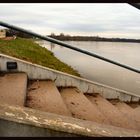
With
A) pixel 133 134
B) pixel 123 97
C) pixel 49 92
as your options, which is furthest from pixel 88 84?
pixel 133 134

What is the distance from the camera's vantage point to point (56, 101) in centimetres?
300

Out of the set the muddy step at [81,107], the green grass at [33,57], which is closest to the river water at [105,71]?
the muddy step at [81,107]

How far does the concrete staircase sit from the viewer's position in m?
2.70

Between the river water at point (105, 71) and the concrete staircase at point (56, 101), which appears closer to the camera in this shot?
the concrete staircase at point (56, 101)

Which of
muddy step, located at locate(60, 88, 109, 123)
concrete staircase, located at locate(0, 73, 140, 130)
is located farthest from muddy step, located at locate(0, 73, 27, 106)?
muddy step, located at locate(60, 88, 109, 123)

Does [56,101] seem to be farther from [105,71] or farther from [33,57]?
[105,71]

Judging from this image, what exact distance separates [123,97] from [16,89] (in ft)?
9.08

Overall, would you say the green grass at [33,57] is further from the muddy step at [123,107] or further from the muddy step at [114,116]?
the muddy step at [114,116]

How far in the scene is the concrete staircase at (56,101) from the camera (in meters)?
2.70

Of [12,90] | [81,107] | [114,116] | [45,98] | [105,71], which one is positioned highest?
[12,90]

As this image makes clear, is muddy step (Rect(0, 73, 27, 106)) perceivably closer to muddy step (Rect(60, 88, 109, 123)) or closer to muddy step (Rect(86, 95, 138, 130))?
muddy step (Rect(60, 88, 109, 123))

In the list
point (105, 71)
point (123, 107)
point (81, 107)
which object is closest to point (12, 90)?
point (81, 107)

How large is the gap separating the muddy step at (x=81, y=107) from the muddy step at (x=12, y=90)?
1.97 ft

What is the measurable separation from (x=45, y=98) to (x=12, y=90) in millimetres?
432
